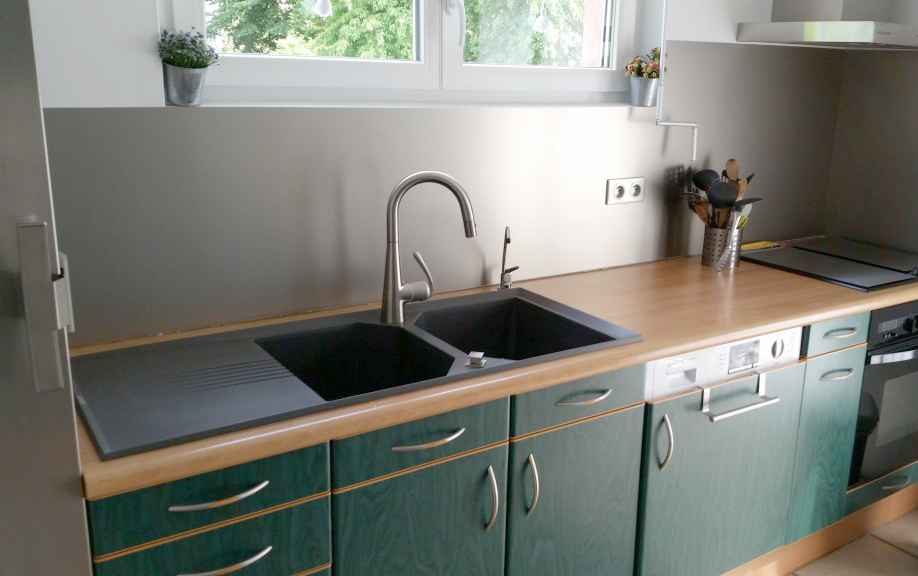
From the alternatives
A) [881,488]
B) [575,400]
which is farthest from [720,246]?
[575,400]

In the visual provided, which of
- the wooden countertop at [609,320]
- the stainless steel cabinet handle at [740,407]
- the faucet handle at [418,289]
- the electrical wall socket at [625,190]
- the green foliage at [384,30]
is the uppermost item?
the green foliage at [384,30]

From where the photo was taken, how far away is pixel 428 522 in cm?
159

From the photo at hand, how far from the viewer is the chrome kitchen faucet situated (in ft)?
6.16

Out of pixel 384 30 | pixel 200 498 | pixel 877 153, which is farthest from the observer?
pixel 877 153

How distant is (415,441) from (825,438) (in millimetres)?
1363

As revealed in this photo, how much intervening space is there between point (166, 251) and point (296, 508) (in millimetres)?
709

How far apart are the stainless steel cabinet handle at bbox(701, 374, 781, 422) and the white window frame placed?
3.36ft

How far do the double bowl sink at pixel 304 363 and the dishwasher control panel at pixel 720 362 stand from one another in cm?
12

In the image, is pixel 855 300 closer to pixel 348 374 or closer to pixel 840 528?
pixel 840 528

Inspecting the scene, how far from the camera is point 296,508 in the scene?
4.68 feet

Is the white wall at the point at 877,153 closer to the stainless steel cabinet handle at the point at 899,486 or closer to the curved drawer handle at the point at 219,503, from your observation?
the stainless steel cabinet handle at the point at 899,486

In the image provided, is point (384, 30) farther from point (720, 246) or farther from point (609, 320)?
point (720, 246)

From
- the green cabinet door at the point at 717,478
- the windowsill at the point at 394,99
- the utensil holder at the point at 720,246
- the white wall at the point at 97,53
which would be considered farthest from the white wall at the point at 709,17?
the white wall at the point at 97,53

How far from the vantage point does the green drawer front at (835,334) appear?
2148mm
